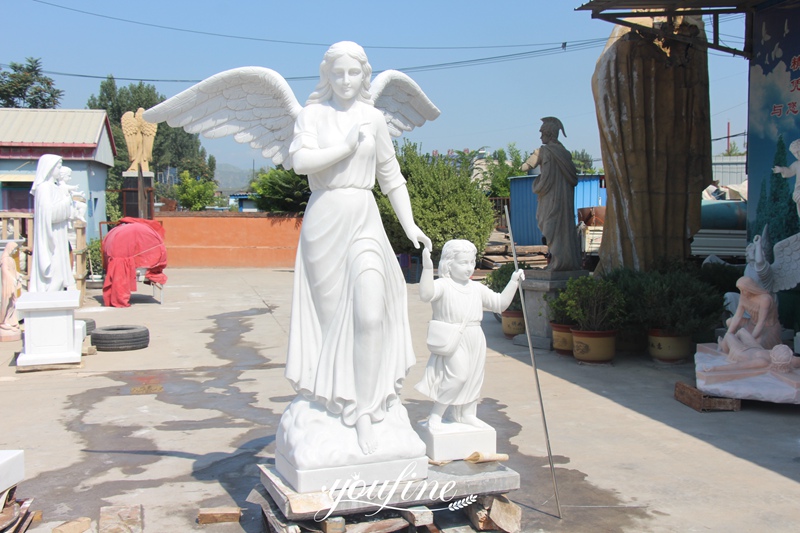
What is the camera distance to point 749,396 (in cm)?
664

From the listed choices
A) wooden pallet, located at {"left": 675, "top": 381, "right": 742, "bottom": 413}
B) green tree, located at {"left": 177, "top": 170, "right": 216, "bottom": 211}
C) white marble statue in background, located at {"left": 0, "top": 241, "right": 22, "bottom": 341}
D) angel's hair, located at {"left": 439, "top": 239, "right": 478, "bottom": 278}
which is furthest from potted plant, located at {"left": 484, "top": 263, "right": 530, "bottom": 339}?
green tree, located at {"left": 177, "top": 170, "right": 216, "bottom": 211}

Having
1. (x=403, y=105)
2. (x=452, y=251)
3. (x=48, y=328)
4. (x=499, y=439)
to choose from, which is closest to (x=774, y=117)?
(x=499, y=439)

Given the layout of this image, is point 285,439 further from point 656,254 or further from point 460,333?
point 656,254

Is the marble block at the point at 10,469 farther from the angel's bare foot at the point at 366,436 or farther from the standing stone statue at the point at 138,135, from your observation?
the standing stone statue at the point at 138,135

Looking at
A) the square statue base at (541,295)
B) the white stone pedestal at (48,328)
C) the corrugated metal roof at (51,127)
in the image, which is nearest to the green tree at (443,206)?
the square statue base at (541,295)

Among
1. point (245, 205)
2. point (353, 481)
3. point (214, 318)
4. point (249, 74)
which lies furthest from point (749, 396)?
point (245, 205)

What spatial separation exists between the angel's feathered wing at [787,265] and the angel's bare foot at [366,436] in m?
A: 4.79

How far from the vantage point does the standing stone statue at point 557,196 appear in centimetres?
977

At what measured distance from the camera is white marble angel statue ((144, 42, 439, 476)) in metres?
4.08

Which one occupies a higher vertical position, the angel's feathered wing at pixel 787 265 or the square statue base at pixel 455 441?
the angel's feathered wing at pixel 787 265

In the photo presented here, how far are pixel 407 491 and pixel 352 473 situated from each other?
295 mm

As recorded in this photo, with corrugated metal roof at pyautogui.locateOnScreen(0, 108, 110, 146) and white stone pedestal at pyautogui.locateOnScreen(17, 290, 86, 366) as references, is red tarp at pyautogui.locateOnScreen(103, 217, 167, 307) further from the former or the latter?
corrugated metal roof at pyautogui.locateOnScreen(0, 108, 110, 146)

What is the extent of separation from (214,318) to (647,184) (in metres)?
7.28

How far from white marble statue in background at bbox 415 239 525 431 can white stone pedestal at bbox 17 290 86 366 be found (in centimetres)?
601
